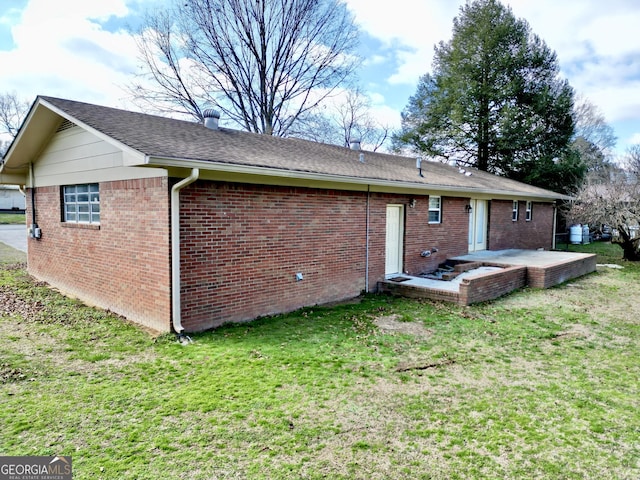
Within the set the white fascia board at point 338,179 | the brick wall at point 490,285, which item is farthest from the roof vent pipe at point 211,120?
the brick wall at point 490,285

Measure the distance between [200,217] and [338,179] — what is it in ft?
9.81

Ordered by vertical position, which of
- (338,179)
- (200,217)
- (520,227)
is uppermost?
(338,179)

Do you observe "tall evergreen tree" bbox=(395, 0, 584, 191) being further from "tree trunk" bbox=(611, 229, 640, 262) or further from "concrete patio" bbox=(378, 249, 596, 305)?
"concrete patio" bbox=(378, 249, 596, 305)

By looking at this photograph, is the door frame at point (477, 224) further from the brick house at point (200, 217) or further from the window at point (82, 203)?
the window at point (82, 203)

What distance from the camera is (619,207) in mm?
15445

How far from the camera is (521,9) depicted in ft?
77.7

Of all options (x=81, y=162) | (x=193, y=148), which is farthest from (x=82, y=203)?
(x=193, y=148)

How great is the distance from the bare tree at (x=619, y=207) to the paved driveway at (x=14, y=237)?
23.2 m

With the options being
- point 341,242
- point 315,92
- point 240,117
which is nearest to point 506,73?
point 315,92

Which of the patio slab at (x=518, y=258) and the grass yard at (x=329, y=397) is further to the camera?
the patio slab at (x=518, y=258)

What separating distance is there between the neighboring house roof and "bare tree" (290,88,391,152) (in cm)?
1710

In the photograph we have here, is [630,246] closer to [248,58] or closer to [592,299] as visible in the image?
[592,299]

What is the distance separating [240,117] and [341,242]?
17157 mm

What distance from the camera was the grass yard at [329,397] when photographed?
3191mm
